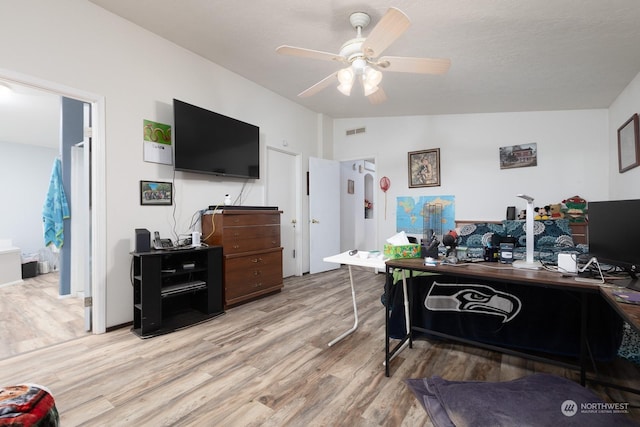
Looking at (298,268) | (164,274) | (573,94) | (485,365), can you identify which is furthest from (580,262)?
(298,268)

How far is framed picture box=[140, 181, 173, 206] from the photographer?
288cm

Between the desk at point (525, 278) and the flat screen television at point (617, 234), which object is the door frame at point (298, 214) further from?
the flat screen television at point (617, 234)

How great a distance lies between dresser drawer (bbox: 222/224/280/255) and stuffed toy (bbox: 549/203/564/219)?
153 inches

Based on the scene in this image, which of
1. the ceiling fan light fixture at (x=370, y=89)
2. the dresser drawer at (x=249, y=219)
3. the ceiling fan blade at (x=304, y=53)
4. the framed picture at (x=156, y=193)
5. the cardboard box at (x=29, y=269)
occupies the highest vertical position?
the ceiling fan blade at (x=304, y=53)

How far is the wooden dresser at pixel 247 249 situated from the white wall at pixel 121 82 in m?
0.49

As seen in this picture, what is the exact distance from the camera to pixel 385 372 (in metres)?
1.94

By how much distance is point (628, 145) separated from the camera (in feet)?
10.1

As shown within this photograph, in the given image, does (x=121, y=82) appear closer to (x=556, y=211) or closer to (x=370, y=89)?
(x=370, y=89)

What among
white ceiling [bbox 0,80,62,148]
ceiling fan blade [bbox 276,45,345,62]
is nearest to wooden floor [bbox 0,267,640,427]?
ceiling fan blade [bbox 276,45,345,62]

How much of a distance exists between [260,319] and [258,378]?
1.05m

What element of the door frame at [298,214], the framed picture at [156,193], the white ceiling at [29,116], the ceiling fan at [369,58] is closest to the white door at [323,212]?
the door frame at [298,214]

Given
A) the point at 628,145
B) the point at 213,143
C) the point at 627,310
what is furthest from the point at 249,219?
the point at 628,145

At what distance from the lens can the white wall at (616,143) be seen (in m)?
2.93

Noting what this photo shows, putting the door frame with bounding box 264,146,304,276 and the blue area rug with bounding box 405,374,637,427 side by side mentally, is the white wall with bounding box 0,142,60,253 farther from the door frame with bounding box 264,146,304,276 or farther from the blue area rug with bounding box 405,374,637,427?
the blue area rug with bounding box 405,374,637,427
